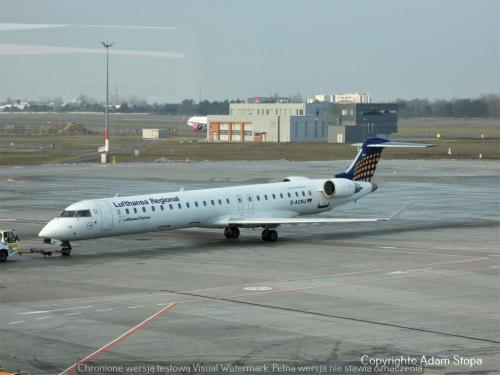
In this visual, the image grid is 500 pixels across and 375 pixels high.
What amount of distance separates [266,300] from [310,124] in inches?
4472

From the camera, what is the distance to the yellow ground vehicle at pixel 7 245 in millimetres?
35406

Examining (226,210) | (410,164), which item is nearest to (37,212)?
(226,210)

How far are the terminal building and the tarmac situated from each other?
8412 cm

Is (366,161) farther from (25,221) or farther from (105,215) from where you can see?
(25,221)

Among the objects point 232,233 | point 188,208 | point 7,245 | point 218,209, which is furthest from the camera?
point 232,233

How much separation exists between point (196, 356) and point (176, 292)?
27.3ft

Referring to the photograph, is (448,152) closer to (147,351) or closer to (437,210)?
(437,210)

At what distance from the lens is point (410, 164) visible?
3642 inches

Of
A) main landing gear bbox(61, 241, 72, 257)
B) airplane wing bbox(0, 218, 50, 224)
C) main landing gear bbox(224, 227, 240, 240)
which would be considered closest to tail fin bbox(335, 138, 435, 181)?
main landing gear bbox(224, 227, 240, 240)

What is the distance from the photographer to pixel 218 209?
1576 inches

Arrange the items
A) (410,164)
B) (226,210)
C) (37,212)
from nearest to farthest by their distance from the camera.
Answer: (226,210), (37,212), (410,164)

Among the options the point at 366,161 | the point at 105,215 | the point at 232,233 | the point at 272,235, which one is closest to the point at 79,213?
the point at 105,215

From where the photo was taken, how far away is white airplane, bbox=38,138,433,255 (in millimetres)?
36219

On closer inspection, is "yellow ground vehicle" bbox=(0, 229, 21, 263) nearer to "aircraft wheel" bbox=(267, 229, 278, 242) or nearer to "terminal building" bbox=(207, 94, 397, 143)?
"aircraft wheel" bbox=(267, 229, 278, 242)
